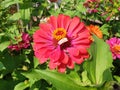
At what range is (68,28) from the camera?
1.24 meters

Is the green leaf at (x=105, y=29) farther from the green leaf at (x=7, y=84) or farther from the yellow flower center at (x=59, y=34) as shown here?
the yellow flower center at (x=59, y=34)

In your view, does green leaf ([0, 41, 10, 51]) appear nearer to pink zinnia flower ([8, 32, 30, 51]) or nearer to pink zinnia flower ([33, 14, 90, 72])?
pink zinnia flower ([8, 32, 30, 51])

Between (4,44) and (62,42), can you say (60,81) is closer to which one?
(62,42)

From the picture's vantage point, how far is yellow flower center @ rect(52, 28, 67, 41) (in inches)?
47.4

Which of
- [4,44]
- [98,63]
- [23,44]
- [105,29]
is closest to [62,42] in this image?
[98,63]

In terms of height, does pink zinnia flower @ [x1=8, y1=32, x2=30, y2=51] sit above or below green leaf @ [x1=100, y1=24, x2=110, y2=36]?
above

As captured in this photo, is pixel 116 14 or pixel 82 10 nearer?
pixel 82 10

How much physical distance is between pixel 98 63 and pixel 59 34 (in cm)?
26

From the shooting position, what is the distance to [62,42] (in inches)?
47.3

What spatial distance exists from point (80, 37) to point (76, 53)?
8 centimetres

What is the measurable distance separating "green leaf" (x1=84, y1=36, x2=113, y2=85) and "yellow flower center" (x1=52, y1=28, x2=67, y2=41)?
21 cm

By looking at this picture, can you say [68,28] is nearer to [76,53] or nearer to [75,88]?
[76,53]

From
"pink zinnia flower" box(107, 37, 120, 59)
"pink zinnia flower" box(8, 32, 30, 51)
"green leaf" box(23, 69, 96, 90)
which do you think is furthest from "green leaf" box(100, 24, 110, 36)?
"green leaf" box(23, 69, 96, 90)

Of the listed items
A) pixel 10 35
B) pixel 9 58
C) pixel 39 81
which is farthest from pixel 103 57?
pixel 9 58
